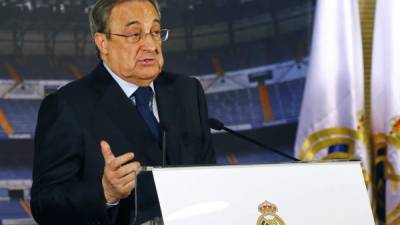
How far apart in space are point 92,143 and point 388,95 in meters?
2.29

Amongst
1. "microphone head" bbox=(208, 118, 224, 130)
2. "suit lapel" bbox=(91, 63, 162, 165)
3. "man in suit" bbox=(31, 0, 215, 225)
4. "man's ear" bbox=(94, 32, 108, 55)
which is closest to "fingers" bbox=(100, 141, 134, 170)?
"man in suit" bbox=(31, 0, 215, 225)

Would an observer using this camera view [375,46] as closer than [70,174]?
No

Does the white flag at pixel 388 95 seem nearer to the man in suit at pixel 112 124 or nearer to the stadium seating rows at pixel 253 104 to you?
the stadium seating rows at pixel 253 104

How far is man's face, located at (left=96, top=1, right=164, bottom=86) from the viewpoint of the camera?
2.49 meters

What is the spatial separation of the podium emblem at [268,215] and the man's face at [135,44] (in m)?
1.06

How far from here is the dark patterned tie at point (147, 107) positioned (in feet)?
7.92

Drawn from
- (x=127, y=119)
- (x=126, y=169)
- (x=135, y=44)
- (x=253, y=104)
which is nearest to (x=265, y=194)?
(x=126, y=169)

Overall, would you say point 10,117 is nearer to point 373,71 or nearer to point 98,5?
point 98,5

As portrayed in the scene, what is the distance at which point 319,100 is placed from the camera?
3961 mm

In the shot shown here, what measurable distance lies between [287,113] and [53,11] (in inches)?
69.6

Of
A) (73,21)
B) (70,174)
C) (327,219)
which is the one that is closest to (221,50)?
(73,21)

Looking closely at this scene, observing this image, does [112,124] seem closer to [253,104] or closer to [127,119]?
[127,119]

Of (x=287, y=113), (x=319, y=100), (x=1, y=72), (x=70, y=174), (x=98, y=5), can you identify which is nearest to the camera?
(x=70, y=174)

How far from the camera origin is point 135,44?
8.18ft
